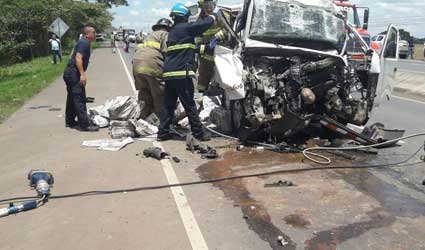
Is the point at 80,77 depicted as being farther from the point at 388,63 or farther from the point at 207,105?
the point at 388,63

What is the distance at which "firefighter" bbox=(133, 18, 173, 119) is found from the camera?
8.67m

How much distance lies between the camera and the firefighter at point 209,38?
7727 millimetres

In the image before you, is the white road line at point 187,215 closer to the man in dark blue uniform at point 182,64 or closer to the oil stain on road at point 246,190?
the oil stain on road at point 246,190

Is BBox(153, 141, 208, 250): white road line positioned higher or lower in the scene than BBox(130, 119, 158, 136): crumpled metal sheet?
lower

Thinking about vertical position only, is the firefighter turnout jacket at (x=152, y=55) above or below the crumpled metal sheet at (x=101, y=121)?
above

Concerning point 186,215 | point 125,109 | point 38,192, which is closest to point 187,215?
point 186,215

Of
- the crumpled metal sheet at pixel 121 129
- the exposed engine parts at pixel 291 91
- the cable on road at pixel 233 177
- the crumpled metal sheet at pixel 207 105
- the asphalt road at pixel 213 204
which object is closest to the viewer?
the asphalt road at pixel 213 204

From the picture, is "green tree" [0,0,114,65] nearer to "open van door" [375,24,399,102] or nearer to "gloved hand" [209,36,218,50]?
"gloved hand" [209,36,218,50]

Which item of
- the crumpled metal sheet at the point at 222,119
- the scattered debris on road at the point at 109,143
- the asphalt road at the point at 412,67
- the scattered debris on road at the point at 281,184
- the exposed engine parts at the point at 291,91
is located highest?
the exposed engine parts at the point at 291,91

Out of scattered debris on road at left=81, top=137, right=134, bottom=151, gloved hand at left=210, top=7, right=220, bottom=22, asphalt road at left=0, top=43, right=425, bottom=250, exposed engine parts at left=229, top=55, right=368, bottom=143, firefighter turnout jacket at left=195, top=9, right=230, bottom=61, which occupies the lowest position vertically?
asphalt road at left=0, top=43, right=425, bottom=250

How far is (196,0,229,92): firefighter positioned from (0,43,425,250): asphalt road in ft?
3.69

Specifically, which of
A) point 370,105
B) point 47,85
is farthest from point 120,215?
point 47,85

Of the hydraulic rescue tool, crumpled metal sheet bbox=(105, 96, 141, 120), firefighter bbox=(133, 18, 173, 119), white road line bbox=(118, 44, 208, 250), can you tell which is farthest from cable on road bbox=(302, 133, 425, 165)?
the hydraulic rescue tool

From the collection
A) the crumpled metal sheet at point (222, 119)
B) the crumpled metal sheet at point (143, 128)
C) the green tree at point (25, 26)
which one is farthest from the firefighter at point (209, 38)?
the green tree at point (25, 26)
